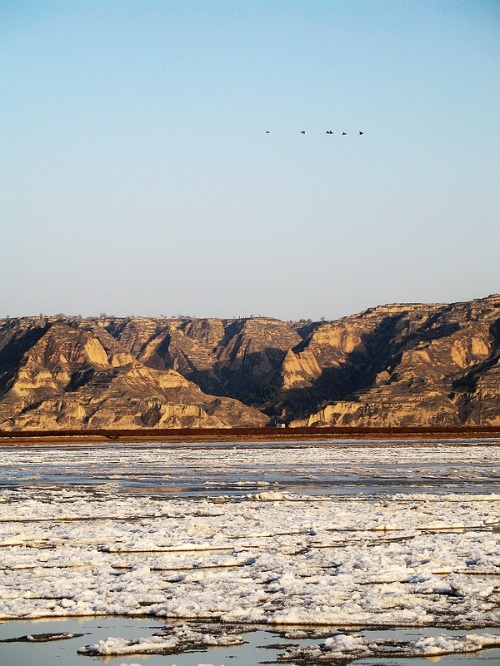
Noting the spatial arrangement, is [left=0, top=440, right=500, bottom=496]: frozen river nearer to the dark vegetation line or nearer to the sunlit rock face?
the dark vegetation line

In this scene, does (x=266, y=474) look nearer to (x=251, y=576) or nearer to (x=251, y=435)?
(x=251, y=576)

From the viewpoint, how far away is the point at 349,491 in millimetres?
26281

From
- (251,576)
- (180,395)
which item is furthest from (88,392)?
(251,576)

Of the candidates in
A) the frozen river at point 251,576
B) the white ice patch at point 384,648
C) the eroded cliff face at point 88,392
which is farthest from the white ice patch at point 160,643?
the eroded cliff face at point 88,392

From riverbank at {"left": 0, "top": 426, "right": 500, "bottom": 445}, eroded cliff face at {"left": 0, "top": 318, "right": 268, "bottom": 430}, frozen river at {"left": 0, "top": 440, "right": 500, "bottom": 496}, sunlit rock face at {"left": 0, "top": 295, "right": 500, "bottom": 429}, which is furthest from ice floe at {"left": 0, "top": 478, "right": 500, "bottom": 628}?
sunlit rock face at {"left": 0, "top": 295, "right": 500, "bottom": 429}

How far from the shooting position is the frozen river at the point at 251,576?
32.1ft

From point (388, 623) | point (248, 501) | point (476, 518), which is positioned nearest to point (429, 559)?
point (388, 623)

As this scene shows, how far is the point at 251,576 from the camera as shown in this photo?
13234mm

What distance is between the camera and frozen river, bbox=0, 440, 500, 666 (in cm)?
980

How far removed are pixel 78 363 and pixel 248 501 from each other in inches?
6292

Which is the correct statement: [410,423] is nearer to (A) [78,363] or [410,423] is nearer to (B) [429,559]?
(A) [78,363]

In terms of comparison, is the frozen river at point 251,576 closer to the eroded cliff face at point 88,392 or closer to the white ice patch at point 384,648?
the white ice patch at point 384,648

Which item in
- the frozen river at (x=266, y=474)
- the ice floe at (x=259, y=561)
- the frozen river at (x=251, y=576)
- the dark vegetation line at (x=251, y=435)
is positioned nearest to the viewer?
the frozen river at (x=251, y=576)

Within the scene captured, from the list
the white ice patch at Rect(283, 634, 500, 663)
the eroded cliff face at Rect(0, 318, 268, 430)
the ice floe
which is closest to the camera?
the white ice patch at Rect(283, 634, 500, 663)
